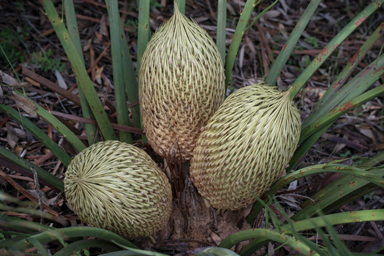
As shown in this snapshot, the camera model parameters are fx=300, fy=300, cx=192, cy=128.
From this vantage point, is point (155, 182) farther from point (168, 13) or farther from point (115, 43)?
point (168, 13)

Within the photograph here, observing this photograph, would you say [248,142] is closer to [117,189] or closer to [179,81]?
[179,81]

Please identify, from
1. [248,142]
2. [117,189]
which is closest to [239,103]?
[248,142]

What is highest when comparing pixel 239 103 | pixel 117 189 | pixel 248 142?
pixel 239 103

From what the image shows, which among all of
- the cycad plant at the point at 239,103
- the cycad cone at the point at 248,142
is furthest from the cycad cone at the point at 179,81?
the cycad plant at the point at 239,103

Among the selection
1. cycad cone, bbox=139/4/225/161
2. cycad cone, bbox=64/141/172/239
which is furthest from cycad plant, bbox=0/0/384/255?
cycad cone, bbox=139/4/225/161

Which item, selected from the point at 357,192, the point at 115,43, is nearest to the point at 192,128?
the point at 115,43

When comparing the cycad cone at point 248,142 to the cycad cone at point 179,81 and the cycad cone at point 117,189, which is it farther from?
the cycad cone at point 117,189
